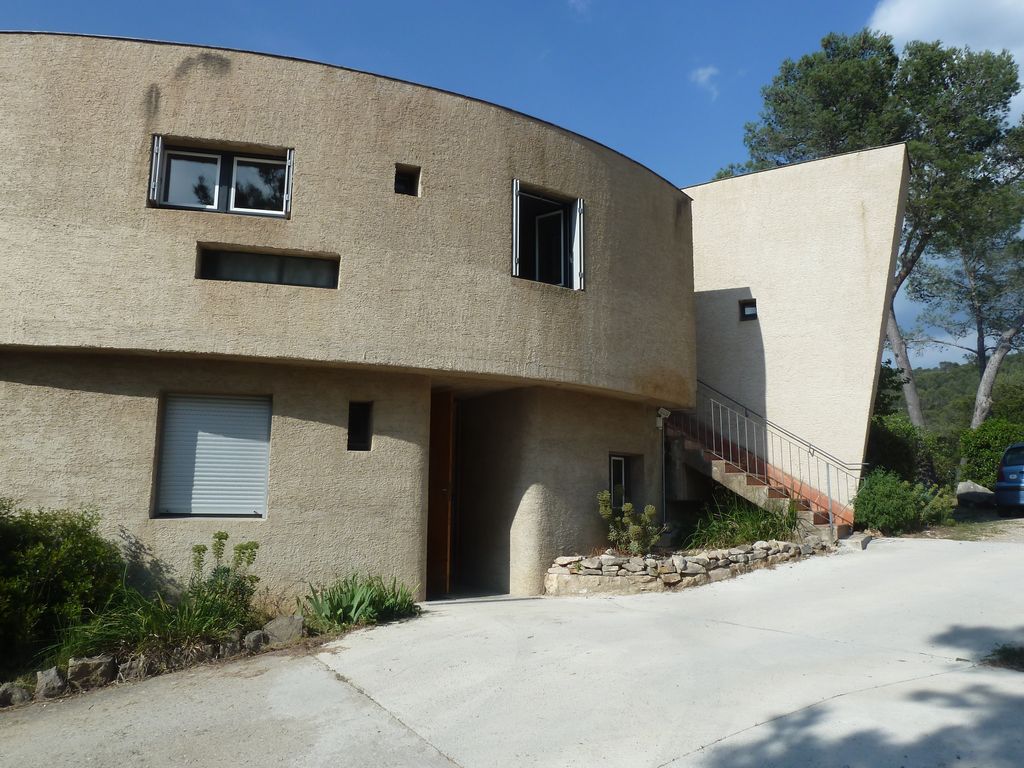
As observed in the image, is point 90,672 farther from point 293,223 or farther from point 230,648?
point 293,223

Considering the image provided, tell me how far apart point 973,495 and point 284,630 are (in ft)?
57.1

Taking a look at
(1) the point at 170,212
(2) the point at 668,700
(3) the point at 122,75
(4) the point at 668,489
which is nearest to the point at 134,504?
(1) the point at 170,212

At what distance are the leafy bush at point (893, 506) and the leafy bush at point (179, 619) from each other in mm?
9892

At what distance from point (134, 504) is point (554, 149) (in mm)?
7194

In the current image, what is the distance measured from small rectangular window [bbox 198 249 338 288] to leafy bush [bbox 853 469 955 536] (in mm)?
9491

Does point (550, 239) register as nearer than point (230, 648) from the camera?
No

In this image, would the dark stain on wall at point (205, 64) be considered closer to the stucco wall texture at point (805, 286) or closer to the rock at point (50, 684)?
the rock at point (50, 684)

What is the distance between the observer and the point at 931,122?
78.2 ft

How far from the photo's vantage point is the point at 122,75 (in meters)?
9.10

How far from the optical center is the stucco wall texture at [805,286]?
44.9 feet

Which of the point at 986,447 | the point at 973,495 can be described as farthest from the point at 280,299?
Result: the point at 986,447

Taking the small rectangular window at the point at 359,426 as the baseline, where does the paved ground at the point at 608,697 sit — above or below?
below

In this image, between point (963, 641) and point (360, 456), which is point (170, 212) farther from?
point (963, 641)

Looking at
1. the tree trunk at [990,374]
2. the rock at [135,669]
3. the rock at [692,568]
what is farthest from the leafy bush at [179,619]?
the tree trunk at [990,374]
